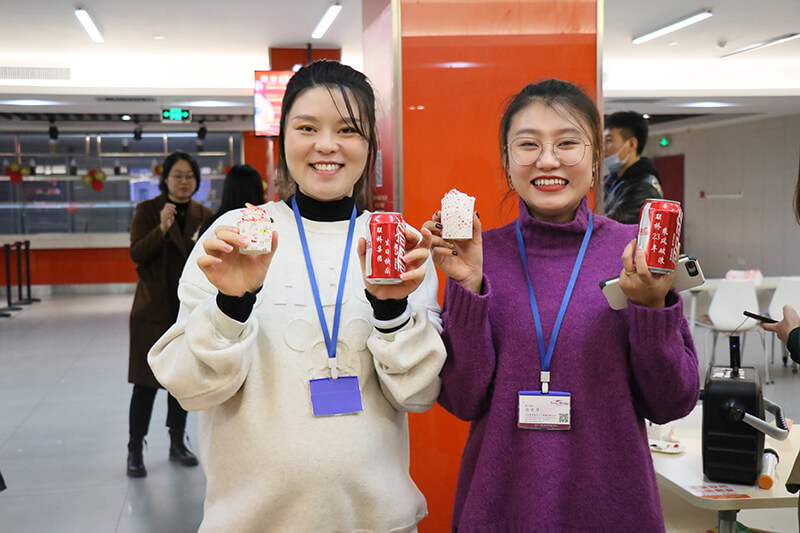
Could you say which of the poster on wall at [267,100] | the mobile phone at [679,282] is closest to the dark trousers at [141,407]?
the mobile phone at [679,282]

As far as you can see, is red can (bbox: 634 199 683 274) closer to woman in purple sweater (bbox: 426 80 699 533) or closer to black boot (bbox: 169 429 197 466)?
woman in purple sweater (bbox: 426 80 699 533)

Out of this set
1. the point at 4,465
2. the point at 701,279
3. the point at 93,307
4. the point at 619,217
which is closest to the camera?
the point at 701,279

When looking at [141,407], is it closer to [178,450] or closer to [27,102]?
[178,450]

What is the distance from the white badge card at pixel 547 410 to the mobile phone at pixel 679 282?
21 cm

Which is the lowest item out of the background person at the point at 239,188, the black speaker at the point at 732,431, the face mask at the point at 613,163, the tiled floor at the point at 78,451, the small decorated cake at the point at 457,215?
the tiled floor at the point at 78,451

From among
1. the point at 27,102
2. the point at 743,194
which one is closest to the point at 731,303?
the point at 743,194

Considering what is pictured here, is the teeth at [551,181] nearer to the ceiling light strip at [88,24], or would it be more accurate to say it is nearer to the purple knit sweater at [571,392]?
the purple knit sweater at [571,392]

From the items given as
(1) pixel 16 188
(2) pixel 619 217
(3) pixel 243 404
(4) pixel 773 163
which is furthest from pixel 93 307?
(4) pixel 773 163

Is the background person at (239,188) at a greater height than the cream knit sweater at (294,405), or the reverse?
the background person at (239,188)

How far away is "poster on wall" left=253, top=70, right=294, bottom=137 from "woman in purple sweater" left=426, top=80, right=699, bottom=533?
6.96 meters

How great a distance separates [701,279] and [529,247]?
37cm

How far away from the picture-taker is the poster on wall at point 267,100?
834 cm

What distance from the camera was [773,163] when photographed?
1420 cm

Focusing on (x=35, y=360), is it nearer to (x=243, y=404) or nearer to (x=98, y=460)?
(x=98, y=460)
